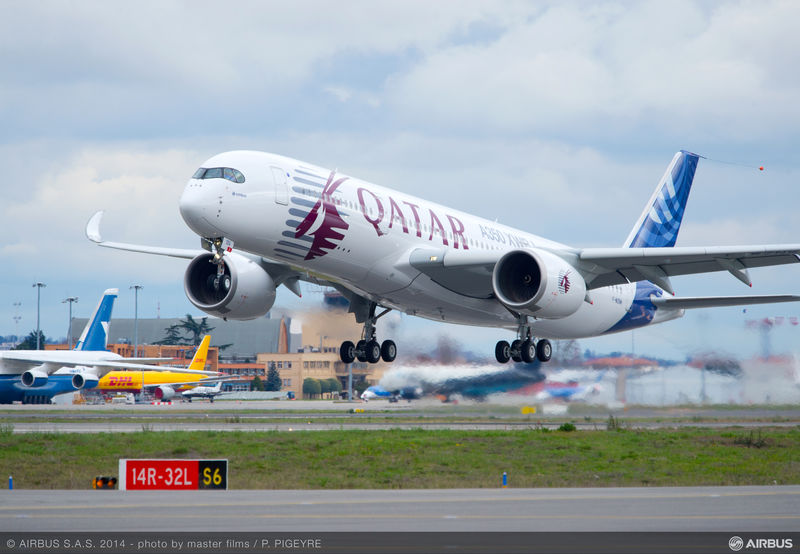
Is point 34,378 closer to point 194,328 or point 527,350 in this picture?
point 194,328

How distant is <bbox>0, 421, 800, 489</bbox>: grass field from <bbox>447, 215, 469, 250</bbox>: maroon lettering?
7309mm

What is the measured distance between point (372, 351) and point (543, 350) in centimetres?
675

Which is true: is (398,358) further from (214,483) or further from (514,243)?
(214,483)

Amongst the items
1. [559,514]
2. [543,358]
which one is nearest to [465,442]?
[543,358]

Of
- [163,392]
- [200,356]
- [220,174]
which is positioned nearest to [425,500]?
[220,174]

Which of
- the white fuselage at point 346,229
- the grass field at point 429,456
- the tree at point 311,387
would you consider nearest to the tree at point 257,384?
the tree at point 311,387

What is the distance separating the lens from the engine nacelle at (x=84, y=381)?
257ft

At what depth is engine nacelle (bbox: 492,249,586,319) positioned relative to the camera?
30.3 meters

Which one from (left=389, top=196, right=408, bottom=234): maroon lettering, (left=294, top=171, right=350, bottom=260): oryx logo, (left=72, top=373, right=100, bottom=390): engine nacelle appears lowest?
(left=72, top=373, right=100, bottom=390): engine nacelle

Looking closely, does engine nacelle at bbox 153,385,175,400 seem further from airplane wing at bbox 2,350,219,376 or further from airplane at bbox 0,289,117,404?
airplane wing at bbox 2,350,219,376

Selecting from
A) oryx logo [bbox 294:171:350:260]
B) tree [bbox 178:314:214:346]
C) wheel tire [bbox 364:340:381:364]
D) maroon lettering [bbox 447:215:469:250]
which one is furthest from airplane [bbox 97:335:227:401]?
oryx logo [bbox 294:171:350:260]

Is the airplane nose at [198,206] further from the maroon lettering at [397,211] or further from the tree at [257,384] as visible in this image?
the tree at [257,384]

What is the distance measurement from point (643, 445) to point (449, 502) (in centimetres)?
1879

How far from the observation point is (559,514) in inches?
659
